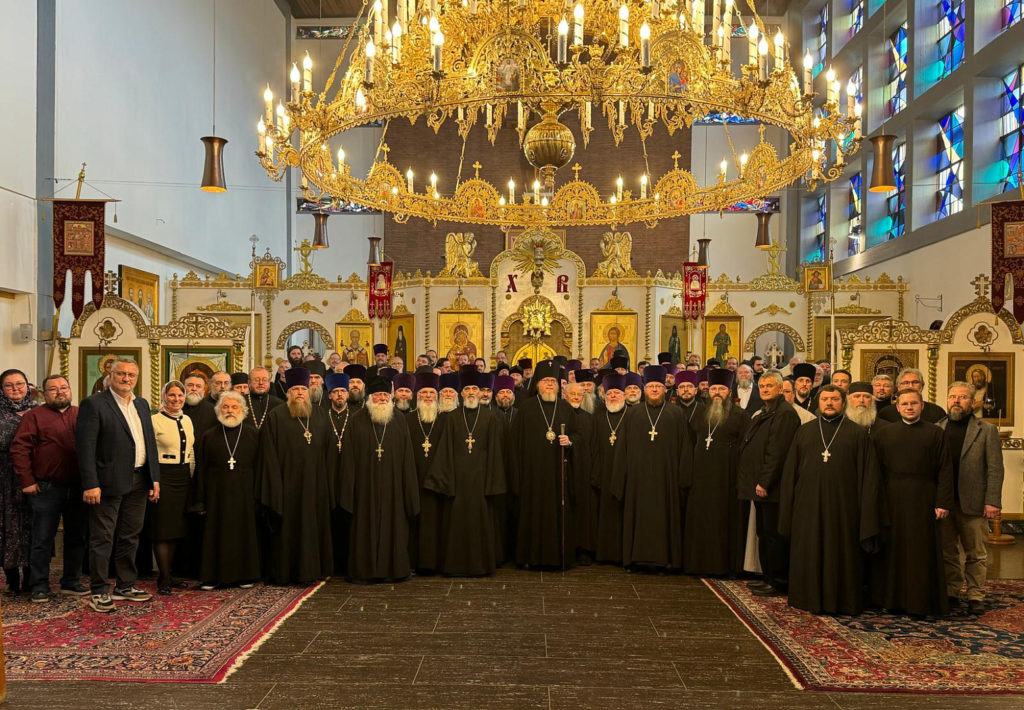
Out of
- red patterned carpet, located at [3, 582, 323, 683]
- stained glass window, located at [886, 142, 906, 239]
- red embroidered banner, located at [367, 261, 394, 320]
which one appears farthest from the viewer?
red embroidered banner, located at [367, 261, 394, 320]

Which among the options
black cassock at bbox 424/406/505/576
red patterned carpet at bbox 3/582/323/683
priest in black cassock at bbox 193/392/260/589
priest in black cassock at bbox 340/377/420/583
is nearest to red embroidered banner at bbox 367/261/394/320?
black cassock at bbox 424/406/505/576

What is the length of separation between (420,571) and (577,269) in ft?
37.5

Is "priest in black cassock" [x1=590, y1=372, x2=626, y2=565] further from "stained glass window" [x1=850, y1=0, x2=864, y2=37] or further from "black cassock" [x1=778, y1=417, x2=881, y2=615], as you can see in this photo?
"stained glass window" [x1=850, y1=0, x2=864, y2=37]

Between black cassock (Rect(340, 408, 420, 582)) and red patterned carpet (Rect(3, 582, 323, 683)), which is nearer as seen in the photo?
red patterned carpet (Rect(3, 582, 323, 683))

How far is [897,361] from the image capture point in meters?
10.7

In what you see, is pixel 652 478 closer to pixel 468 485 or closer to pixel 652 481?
pixel 652 481

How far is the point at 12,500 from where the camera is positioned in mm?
6762

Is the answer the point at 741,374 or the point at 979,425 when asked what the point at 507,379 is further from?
the point at 979,425

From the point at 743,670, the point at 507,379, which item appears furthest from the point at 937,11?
the point at 743,670

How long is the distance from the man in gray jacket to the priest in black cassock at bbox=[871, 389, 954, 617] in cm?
16

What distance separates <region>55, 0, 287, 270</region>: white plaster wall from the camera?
1335cm

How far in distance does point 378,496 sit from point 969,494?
4543 millimetres

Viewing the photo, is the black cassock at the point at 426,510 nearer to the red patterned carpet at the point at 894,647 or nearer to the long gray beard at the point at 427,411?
the long gray beard at the point at 427,411

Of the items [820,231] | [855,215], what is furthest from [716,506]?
[820,231]
